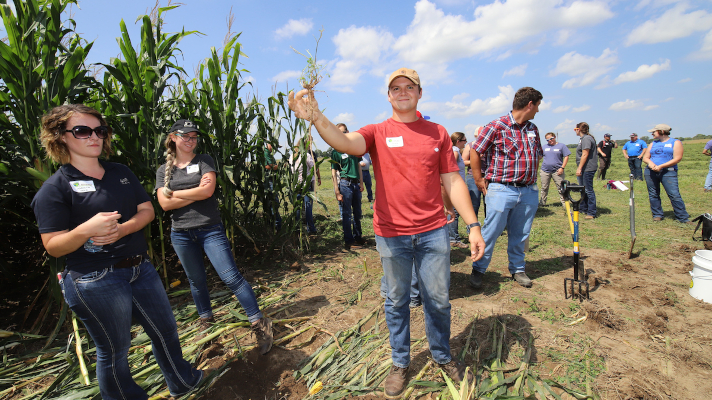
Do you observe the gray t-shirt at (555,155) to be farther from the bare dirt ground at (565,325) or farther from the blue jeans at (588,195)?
the bare dirt ground at (565,325)

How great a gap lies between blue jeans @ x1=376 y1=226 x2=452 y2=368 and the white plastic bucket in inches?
126

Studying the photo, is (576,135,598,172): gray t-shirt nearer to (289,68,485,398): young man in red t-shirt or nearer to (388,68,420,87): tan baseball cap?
(289,68,485,398): young man in red t-shirt

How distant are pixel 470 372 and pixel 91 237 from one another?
2.71 m

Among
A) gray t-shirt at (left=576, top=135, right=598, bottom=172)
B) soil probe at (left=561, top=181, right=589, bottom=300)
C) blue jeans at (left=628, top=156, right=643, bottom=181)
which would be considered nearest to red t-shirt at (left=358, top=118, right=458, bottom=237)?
soil probe at (left=561, top=181, right=589, bottom=300)

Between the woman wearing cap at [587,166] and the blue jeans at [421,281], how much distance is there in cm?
720

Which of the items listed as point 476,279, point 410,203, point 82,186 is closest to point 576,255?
point 476,279

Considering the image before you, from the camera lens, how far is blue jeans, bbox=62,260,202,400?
185cm

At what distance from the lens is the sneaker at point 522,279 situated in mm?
4098

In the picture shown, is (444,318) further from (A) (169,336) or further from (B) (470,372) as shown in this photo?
(A) (169,336)

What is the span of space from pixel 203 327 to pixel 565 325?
353 centimetres

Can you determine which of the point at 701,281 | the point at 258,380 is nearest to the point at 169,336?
the point at 258,380

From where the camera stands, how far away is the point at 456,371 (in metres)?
2.47

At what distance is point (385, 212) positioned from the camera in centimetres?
234

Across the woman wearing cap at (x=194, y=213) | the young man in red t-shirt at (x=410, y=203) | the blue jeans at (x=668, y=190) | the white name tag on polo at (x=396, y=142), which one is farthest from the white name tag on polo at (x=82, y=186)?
the blue jeans at (x=668, y=190)
